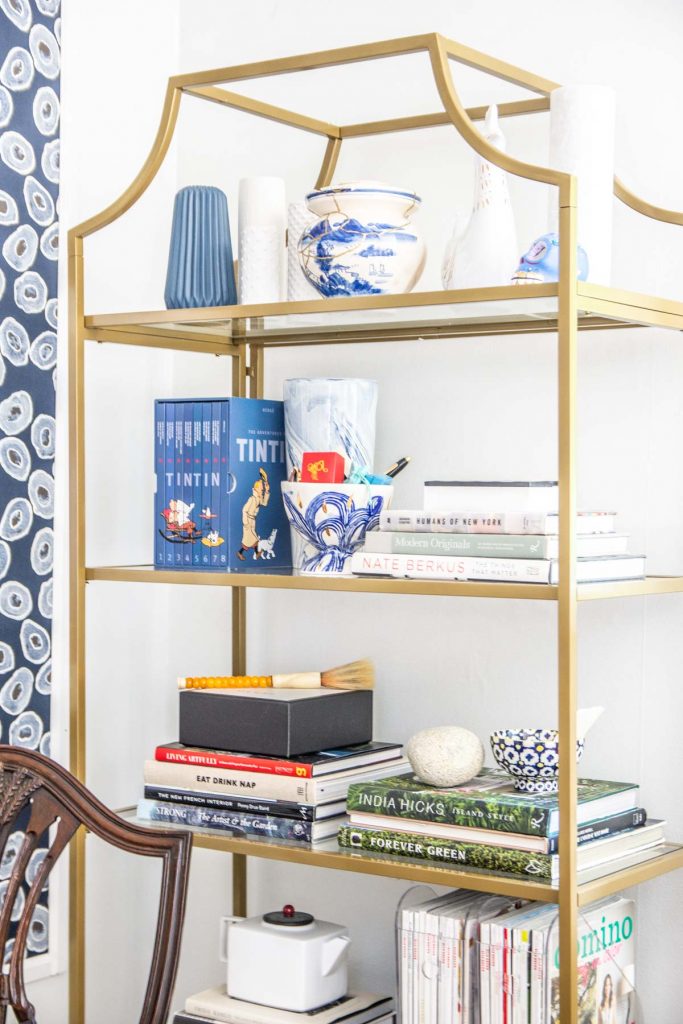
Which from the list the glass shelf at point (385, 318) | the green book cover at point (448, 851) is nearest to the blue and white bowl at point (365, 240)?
the glass shelf at point (385, 318)

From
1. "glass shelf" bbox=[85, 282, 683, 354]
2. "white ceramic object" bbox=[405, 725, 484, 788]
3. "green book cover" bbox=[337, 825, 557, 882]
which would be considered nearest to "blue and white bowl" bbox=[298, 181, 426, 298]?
"glass shelf" bbox=[85, 282, 683, 354]

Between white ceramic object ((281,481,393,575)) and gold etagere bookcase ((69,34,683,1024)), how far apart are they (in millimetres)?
107

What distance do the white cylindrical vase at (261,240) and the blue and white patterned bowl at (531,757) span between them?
678mm

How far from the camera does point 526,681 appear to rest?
2.04 meters

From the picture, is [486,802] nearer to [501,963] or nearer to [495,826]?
[495,826]

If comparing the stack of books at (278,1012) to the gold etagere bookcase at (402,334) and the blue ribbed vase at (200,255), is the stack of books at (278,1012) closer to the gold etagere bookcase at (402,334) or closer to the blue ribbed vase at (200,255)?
the gold etagere bookcase at (402,334)

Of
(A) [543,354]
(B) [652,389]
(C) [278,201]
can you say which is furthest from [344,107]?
(B) [652,389]

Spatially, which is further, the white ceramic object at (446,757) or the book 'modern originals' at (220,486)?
the book 'modern originals' at (220,486)

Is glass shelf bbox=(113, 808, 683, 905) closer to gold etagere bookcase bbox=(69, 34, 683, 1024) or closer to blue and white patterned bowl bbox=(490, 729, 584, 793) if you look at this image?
gold etagere bookcase bbox=(69, 34, 683, 1024)

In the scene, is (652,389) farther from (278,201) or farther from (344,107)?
(344,107)

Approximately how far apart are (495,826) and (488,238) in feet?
2.37

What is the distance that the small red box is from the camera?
6.30 feet

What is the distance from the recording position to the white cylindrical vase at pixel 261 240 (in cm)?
189

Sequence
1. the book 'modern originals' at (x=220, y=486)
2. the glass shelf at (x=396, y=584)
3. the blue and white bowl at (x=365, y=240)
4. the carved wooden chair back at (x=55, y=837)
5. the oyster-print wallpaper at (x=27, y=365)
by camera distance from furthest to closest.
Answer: the oyster-print wallpaper at (x=27, y=365), the book 'modern originals' at (x=220, y=486), the blue and white bowl at (x=365, y=240), the glass shelf at (x=396, y=584), the carved wooden chair back at (x=55, y=837)
